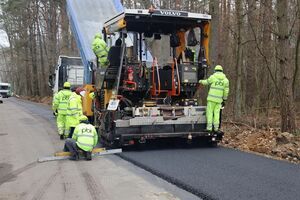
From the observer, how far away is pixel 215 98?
946cm

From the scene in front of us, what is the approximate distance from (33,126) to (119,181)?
32.0 ft

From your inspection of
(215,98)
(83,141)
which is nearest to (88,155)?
(83,141)

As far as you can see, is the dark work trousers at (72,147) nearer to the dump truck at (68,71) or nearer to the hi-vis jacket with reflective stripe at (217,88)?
the hi-vis jacket with reflective stripe at (217,88)

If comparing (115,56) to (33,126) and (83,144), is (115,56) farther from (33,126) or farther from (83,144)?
(33,126)

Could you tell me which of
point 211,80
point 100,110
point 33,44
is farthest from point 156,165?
point 33,44

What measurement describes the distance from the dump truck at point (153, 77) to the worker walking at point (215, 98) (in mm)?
178

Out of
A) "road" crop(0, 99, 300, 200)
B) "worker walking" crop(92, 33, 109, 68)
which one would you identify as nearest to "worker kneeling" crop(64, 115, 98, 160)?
"road" crop(0, 99, 300, 200)

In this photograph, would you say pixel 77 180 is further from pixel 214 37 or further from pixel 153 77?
pixel 214 37

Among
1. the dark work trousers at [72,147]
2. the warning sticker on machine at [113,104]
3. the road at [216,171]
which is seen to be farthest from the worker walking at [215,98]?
the dark work trousers at [72,147]

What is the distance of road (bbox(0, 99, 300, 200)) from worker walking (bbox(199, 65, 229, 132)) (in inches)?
22.7

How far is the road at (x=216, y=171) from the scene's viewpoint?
5.62 metres

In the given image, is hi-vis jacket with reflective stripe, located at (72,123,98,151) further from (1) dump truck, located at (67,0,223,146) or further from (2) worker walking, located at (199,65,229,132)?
(2) worker walking, located at (199,65,229,132)

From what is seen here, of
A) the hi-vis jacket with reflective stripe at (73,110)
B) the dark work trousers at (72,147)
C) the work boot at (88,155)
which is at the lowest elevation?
the work boot at (88,155)

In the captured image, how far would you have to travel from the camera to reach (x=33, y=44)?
48.6 meters
